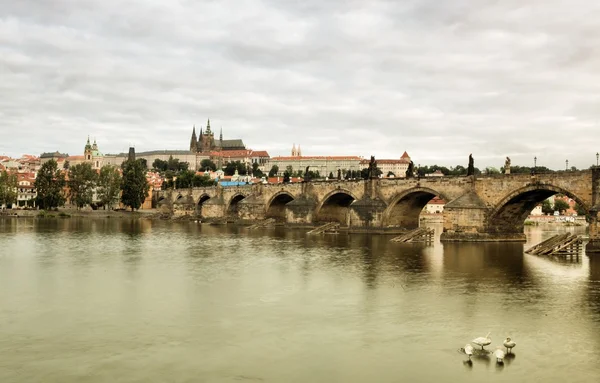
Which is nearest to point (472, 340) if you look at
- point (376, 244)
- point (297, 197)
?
point (376, 244)

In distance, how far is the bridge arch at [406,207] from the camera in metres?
47.0

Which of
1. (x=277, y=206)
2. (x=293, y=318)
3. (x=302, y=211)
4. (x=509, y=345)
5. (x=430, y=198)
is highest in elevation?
(x=430, y=198)

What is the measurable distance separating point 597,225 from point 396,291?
16.7 meters

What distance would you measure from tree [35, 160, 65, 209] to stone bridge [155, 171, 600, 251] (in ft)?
86.1

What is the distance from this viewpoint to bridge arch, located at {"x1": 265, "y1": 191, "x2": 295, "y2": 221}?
66062 mm

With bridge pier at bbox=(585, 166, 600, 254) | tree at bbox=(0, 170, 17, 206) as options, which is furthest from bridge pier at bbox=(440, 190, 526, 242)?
tree at bbox=(0, 170, 17, 206)

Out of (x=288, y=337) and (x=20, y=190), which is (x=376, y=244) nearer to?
(x=288, y=337)

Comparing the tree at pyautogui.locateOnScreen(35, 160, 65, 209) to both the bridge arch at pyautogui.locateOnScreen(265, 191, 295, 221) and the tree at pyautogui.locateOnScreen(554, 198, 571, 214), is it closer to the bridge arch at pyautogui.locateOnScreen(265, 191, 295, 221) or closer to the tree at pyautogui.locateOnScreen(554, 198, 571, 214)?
the bridge arch at pyautogui.locateOnScreen(265, 191, 295, 221)

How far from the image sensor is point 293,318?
1630cm

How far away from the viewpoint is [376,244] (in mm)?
39031

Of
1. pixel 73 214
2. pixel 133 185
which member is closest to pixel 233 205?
pixel 133 185

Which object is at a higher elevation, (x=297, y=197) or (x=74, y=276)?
(x=297, y=197)

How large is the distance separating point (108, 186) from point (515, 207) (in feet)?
215

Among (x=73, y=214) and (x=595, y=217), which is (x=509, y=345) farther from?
(x=73, y=214)
